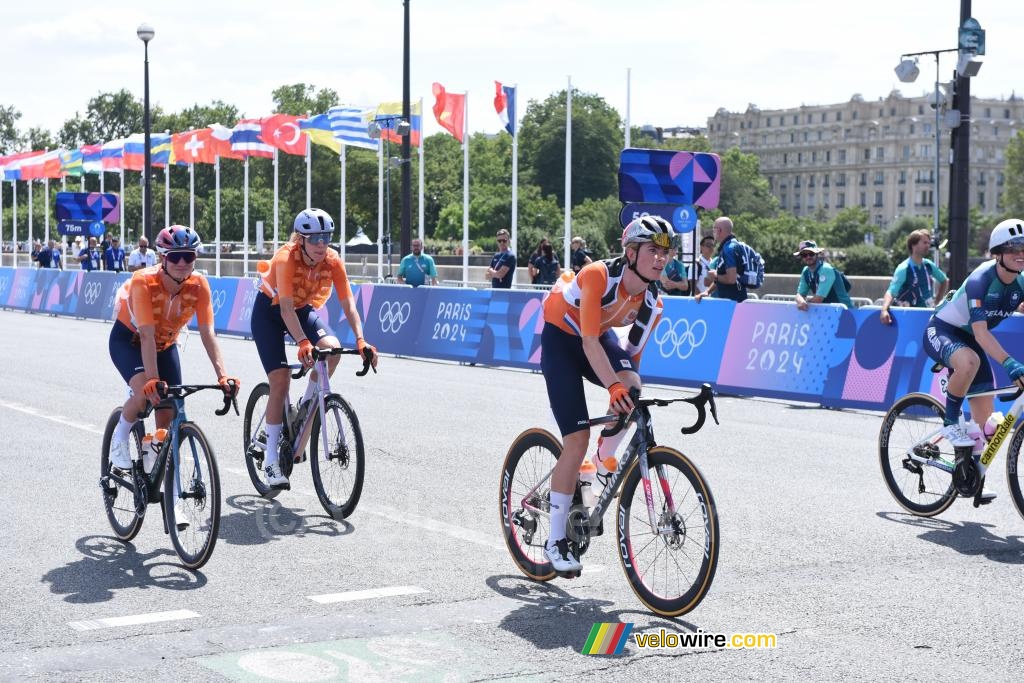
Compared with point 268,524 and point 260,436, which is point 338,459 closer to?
point 268,524

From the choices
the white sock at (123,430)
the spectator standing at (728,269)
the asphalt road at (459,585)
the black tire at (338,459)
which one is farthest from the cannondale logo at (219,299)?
the white sock at (123,430)

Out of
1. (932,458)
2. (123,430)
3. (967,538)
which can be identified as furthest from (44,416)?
(967,538)

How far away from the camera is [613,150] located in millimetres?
128125

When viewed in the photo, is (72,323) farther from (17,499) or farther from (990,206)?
(990,206)

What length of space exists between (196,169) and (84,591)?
12696 centimetres

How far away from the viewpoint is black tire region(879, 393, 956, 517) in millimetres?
8625

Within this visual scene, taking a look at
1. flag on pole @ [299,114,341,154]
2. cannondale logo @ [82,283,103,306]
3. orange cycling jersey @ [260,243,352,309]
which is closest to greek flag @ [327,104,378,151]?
flag on pole @ [299,114,341,154]

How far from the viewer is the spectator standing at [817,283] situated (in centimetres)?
1557

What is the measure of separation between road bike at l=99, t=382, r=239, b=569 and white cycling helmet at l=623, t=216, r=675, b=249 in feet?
7.33

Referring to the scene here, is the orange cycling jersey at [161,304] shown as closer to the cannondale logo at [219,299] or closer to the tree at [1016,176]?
the cannondale logo at [219,299]

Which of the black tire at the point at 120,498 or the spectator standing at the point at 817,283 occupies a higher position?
the spectator standing at the point at 817,283

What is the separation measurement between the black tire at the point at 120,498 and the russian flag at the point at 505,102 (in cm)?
3013

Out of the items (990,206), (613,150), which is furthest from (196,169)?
(990,206)

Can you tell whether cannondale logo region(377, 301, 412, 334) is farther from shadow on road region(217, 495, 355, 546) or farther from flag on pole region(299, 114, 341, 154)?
flag on pole region(299, 114, 341, 154)
